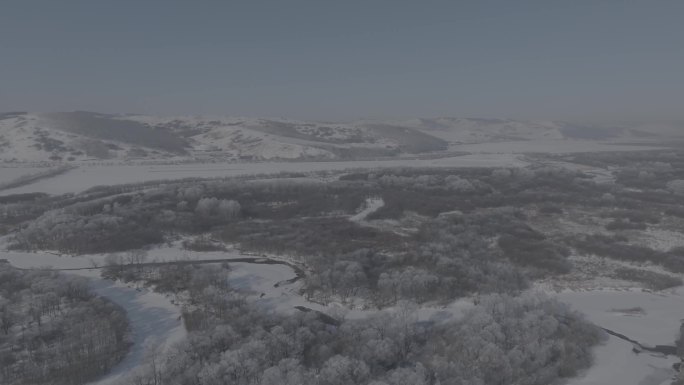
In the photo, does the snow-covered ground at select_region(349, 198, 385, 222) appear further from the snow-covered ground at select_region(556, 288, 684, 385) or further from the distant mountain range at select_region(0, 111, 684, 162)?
the distant mountain range at select_region(0, 111, 684, 162)

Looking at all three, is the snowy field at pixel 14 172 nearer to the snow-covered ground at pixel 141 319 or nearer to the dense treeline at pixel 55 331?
the dense treeline at pixel 55 331

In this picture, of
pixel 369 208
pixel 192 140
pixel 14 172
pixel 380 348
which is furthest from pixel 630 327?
pixel 192 140

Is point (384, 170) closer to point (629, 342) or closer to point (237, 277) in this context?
point (237, 277)

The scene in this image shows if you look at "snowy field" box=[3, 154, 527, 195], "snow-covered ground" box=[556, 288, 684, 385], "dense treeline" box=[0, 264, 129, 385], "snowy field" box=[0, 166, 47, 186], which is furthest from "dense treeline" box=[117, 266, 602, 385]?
"snowy field" box=[0, 166, 47, 186]

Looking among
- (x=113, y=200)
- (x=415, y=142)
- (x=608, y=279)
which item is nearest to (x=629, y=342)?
(x=608, y=279)

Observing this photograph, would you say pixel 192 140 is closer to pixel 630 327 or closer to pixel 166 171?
pixel 166 171

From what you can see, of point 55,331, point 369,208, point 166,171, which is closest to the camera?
point 55,331
